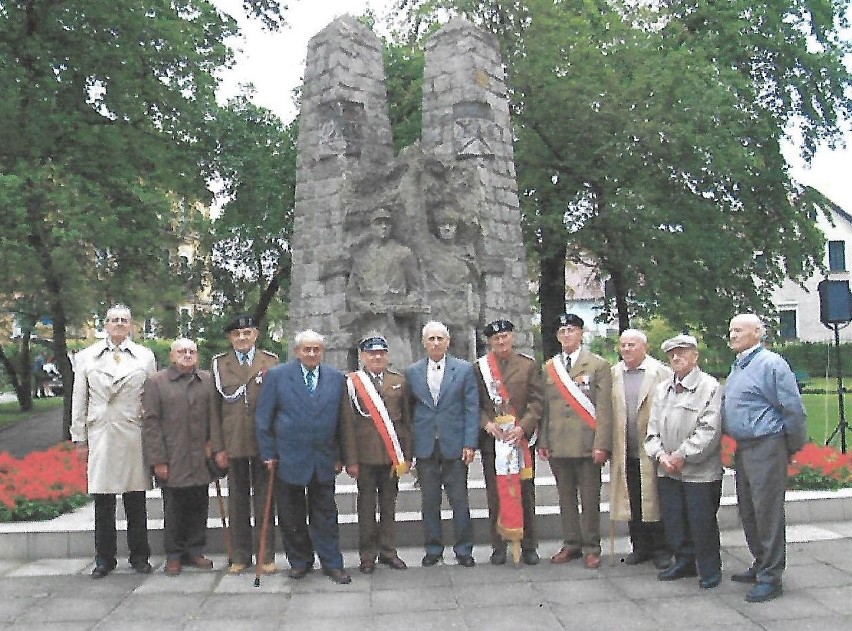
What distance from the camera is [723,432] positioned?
5.78 meters

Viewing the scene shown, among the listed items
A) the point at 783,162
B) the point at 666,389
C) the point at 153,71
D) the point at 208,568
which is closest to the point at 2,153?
the point at 153,71

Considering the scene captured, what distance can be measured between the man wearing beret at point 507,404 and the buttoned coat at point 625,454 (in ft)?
1.84

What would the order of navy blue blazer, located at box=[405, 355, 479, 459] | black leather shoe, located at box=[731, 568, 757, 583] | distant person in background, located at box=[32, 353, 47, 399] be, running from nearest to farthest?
black leather shoe, located at box=[731, 568, 757, 583], navy blue blazer, located at box=[405, 355, 479, 459], distant person in background, located at box=[32, 353, 47, 399]

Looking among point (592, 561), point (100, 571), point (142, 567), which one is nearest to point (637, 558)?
point (592, 561)

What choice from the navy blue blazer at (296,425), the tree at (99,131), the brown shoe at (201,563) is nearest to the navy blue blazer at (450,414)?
the navy blue blazer at (296,425)

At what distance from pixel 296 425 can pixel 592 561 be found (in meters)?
2.29

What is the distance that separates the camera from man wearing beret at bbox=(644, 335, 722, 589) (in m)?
5.71

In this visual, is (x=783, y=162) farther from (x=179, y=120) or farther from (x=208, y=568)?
(x=208, y=568)

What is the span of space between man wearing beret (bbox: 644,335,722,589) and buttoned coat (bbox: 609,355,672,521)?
0.26 metres

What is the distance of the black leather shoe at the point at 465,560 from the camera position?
6371 millimetres

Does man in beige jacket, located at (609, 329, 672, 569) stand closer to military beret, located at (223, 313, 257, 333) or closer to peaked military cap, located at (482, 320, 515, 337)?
peaked military cap, located at (482, 320, 515, 337)

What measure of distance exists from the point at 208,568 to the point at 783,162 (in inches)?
681

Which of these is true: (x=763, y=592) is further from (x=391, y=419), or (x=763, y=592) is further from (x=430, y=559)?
(x=391, y=419)

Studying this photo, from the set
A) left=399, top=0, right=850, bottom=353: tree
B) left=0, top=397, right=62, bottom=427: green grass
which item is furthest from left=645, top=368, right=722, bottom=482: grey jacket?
left=0, top=397, right=62, bottom=427: green grass
